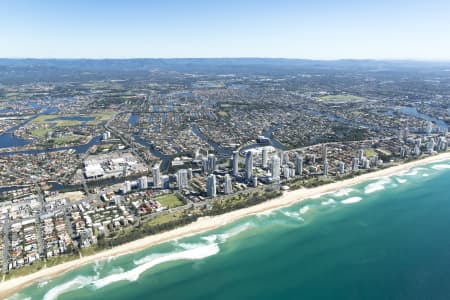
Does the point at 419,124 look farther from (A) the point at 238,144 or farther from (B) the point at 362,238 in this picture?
(B) the point at 362,238

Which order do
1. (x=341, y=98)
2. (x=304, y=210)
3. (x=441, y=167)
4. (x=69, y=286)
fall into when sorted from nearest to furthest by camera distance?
(x=69, y=286)
(x=304, y=210)
(x=441, y=167)
(x=341, y=98)

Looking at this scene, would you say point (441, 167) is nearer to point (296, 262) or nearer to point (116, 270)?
point (296, 262)

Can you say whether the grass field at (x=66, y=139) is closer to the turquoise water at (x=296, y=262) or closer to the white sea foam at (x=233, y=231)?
the turquoise water at (x=296, y=262)

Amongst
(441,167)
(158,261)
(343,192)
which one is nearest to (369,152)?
(441,167)

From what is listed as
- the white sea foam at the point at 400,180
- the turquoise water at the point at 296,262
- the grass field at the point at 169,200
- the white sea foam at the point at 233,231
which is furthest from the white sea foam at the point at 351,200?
the grass field at the point at 169,200

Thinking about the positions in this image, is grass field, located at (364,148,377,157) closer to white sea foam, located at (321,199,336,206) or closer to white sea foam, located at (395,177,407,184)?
white sea foam, located at (395,177,407,184)

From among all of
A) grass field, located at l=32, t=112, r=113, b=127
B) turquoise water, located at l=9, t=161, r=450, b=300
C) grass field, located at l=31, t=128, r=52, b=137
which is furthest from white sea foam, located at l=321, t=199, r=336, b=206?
grass field, located at l=32, t=112, r=113, b=127

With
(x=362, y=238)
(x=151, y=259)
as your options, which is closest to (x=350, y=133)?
(x=362, y=238)
